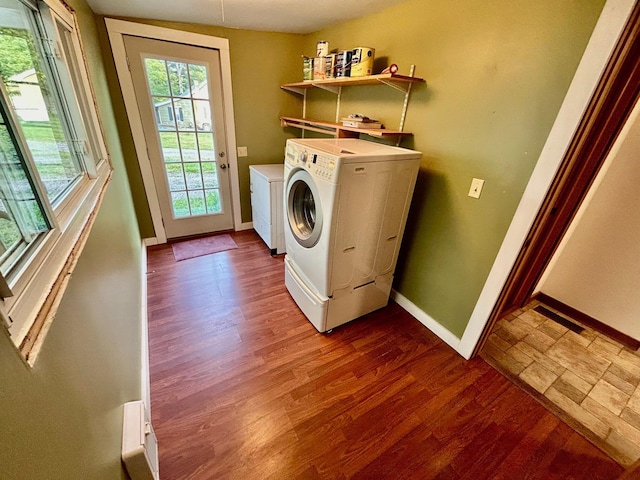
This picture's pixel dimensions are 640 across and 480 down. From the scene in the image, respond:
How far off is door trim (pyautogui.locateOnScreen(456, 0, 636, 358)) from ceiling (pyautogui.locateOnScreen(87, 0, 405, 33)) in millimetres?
1176

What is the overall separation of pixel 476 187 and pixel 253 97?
235cm

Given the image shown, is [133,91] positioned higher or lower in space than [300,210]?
higher

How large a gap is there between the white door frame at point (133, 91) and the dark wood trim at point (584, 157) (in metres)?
2.68

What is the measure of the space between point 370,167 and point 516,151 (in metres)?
0.72

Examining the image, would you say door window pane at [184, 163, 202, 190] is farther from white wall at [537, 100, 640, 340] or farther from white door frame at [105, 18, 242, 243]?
white wall at [537, 100, 640, 340]

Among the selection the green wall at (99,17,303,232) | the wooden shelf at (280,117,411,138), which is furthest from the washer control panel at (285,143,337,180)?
the green wall at (99,17,303,232)

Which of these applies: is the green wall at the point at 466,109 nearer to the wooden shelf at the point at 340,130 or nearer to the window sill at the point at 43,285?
the wooden shelf at the point at 340,130

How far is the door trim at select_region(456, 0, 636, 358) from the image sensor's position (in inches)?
38.7

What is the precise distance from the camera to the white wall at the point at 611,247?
1743 mm

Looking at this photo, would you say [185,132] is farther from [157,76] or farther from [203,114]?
[157,76]

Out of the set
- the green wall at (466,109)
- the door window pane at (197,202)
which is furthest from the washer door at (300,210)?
the door window pane at (197,202)

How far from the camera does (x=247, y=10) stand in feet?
6.53

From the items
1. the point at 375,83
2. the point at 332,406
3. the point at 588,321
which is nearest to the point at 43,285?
the point at 332,406

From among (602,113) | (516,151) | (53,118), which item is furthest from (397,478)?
(53,118)
